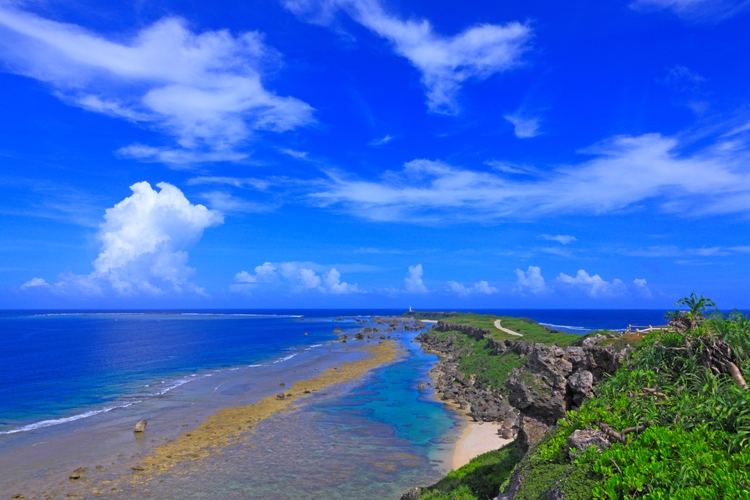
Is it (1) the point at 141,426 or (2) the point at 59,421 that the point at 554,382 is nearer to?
(1) the point at 141,426

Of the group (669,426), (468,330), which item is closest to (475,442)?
(669,426)

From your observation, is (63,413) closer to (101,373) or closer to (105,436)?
(105,436)

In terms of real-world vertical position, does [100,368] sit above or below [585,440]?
below

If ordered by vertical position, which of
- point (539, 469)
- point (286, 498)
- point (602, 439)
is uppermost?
point (602, 439)

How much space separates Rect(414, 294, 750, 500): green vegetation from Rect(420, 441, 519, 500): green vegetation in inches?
271

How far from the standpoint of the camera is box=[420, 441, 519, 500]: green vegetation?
1834 centimetres

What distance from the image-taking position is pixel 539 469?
1080cm

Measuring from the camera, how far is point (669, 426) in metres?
9.19

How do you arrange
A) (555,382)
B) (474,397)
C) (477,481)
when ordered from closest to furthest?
(555,382), (477,481), (474,397)

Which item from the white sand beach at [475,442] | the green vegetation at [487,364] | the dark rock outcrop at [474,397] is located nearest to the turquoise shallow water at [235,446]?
the white sand beach at [475,442]

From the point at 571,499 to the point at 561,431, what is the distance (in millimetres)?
3668

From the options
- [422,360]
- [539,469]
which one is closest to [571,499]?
[539,469]

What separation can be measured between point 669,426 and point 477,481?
41.9ft

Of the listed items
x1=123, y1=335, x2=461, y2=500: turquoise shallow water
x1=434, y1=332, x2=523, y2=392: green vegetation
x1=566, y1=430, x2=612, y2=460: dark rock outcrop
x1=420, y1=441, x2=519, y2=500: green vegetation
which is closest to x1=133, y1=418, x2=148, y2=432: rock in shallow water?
x1=123, y1=335, x2=461, y2=500: turquoise shallow water
